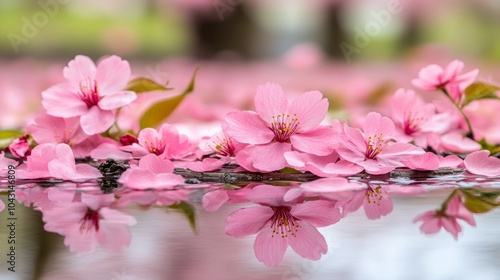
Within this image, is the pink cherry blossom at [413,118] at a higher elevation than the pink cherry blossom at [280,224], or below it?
higher

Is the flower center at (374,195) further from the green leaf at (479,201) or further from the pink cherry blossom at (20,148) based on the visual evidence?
the pink cherry blossom at (20,148)

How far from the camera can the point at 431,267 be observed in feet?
1.38

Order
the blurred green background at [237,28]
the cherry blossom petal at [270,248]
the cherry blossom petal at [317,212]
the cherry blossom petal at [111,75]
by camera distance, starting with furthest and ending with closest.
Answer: the blurred green background at [237,28], the cherry blossom petal at [111,75], the cherry blossom petal at [317,212], the cherry blossom petal at [270,248]

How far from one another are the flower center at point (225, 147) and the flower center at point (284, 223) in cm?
17

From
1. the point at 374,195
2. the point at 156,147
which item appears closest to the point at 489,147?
the point at 374,195

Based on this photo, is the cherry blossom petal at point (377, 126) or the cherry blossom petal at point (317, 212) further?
the cherry blossom petal at point (377, 126)

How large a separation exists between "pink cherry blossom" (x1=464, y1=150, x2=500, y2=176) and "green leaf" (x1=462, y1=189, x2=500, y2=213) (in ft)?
0.24

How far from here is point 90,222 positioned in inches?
22.0

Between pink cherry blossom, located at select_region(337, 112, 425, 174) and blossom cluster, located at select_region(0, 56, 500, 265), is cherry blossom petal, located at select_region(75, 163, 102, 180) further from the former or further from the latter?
pink cherry blossom, located at select_region(337, 112, 425, 174)

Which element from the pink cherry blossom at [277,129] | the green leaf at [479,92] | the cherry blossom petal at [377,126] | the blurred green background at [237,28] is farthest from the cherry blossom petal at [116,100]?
the blurred green background at [237,28]

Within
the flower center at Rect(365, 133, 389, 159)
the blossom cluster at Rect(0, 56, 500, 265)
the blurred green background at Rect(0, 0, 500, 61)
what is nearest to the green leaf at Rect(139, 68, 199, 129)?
the blossom cluster at Rect(0, 56, 500, 265)

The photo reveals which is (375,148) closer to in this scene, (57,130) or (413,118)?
(413,118)

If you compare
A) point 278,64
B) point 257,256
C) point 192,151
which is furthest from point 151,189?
point 278,64

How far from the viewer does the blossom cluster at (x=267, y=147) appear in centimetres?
59
